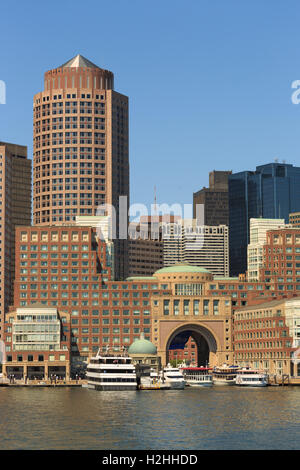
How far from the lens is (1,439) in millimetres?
133875

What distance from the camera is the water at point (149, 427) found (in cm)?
12950

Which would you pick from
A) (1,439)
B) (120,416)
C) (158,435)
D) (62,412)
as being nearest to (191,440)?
(158,435)

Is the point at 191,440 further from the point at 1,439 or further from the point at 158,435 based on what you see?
the point at 1,439

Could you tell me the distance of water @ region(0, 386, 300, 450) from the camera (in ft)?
425

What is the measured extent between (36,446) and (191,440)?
21.5m

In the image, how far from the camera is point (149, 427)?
151m

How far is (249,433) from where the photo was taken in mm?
141625

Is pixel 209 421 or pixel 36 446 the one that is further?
pixel 209 421

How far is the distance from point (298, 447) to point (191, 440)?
15246 millimetres
